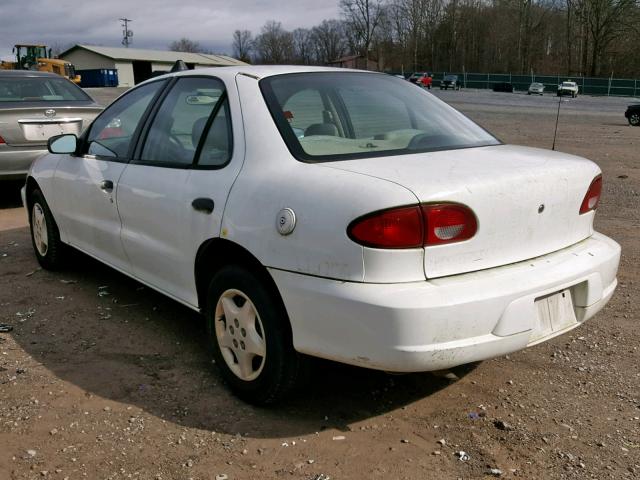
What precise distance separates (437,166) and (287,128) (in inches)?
29.0

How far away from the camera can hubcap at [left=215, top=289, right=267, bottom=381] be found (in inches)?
116

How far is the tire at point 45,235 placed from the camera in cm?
509

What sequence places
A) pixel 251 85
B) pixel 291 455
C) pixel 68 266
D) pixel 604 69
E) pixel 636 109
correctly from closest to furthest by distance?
pixel 291 455
pixel 251 85
pixel 68 266
pixel 636 109
pixel 604 69

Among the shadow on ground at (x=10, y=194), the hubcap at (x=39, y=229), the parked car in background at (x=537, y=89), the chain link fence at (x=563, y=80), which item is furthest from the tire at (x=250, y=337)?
the chain link fence at (x=563, y=80)

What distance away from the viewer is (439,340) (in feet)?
8.05

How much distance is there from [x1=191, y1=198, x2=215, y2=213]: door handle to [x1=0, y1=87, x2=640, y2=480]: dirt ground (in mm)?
937

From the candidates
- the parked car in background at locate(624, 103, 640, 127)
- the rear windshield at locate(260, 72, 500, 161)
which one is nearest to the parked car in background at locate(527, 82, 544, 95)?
the parked car in background at locate(624, 103, 640, 127)

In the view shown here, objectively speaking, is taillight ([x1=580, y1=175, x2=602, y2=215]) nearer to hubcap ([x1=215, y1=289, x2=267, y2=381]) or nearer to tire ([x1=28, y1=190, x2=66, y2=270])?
hubcap ([x1=215, y1=289, x2=267, y2=381])

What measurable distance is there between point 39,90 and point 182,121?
5.98 meters

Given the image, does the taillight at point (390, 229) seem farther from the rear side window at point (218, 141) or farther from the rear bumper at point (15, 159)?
the rear bumper at point (15, 159)

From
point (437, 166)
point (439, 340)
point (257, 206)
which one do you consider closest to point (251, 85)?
point (257, 206)

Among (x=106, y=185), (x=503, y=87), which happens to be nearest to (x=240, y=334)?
(x=106, y=185)

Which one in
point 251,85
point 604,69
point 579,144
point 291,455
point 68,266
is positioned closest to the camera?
point 291,455

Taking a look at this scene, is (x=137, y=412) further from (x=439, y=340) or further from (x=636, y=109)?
→ (x=636, y=109)
